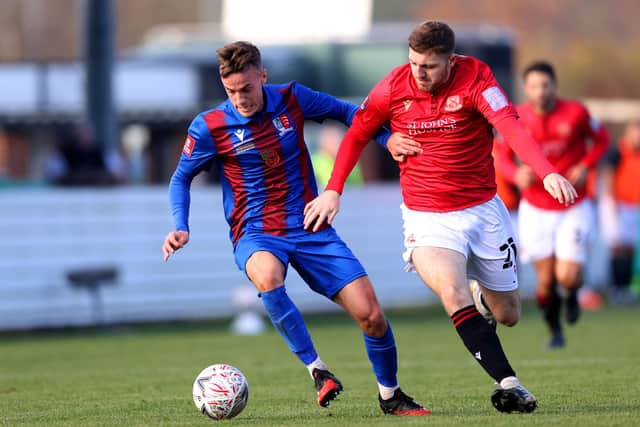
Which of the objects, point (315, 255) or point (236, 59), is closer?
point (236, 59)

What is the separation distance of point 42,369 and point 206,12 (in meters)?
58.5

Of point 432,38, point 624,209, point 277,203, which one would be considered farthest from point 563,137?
point 624,209

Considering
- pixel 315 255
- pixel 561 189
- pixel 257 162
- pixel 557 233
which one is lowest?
pixel 557 233

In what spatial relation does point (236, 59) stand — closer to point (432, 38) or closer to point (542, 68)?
point (432, 38)

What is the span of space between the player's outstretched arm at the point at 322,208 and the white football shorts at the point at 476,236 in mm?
534

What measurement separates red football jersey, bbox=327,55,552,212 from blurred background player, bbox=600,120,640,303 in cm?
1292

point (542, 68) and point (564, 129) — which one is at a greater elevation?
point (542, 68)

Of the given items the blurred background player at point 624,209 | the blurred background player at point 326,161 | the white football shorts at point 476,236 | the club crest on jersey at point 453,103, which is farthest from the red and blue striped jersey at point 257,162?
the blurred background player at point 624,209

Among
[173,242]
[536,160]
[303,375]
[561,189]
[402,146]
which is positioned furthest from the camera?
[303,375]

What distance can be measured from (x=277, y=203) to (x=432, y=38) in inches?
57.1

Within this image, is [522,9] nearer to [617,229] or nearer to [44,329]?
[617,229]

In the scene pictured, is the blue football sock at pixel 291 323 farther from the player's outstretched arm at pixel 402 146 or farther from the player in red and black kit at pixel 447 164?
the player's outstretched arm at pixel 402 146

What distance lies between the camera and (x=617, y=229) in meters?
21.5

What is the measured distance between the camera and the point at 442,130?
830 centimetres
